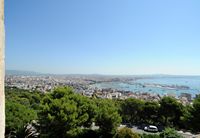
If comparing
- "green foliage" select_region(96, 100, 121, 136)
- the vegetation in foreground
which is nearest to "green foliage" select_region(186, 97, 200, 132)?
the vegetation in foreground

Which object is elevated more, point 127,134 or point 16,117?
point 16,117

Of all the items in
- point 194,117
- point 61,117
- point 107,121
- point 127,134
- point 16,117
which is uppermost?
point 61,117

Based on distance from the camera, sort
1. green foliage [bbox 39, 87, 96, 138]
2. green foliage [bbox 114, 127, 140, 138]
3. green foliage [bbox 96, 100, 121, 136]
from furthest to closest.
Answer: green foliage [bbox 96, 100, 121, 136], green foliage [bbox 114, 127, 140, 138], green foliage [bbox 39, 87, 96, 138]

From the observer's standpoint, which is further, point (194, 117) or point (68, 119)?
point (194, 117)

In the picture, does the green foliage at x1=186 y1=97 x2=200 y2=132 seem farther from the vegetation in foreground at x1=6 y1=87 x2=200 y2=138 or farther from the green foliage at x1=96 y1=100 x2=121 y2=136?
the green foliage at x1=96 y1=100 x2=121 y2=136

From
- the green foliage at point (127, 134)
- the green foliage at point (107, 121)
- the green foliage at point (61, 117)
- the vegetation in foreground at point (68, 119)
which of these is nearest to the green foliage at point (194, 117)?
the vegetation in foreground at point (68, 119)

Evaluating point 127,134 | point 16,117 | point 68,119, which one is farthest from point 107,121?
point 16,117

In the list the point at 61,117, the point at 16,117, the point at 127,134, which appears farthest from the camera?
the point at 16,117

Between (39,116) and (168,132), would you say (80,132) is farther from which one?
(168,132)

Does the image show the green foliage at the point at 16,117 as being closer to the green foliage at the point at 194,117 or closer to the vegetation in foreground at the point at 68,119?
the vegetation in foreground at the point at 68,119

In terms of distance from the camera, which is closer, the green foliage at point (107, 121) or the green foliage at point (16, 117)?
the green foliage at point (16, 117)

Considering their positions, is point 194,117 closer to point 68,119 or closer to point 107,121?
point 107,121
